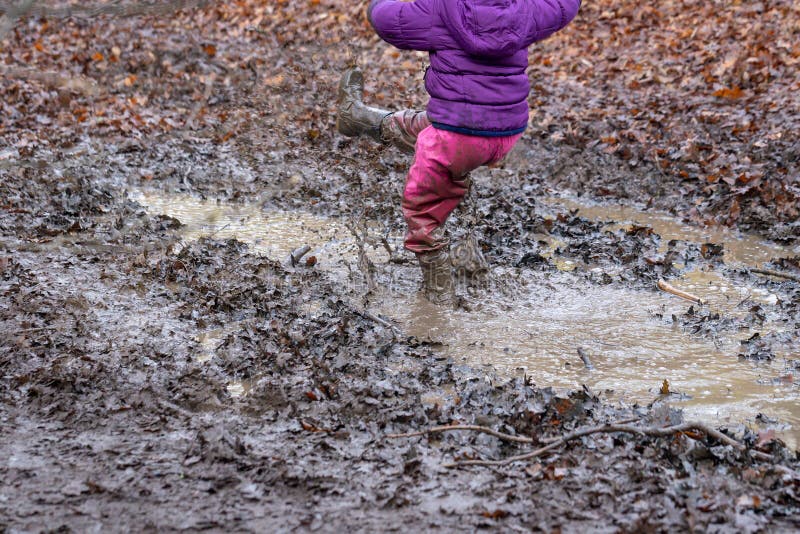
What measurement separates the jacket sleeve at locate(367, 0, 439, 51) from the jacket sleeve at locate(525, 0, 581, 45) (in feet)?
1.85

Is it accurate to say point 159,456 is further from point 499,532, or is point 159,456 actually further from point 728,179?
point 728,179

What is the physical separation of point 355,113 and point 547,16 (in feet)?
5.21

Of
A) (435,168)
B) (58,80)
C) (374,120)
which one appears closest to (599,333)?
(435,168)

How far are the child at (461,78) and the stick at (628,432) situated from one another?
1.93 m

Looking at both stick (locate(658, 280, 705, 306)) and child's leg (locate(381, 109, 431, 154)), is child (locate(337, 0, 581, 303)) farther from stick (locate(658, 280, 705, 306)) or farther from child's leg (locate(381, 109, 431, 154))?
stick (locate(658, 280, 705, 306))

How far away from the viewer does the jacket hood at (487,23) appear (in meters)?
4.16

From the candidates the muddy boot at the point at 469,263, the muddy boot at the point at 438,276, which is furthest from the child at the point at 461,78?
the muddy boot at the point at 469,263

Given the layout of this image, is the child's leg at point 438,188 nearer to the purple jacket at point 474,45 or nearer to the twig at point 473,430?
the purple jacket at point 474,45

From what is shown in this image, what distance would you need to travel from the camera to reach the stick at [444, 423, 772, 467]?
10.8 ft

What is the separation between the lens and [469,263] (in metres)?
5.54

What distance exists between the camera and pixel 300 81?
10.8 m

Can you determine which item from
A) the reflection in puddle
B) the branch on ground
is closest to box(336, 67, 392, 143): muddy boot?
the branch on ground

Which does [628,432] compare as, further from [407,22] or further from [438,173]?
[407,22]

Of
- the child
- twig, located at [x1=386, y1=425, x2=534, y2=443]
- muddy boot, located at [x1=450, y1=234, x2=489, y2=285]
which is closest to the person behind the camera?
twig, located at [x1=386, y1=425, x2=534, y2=443]
